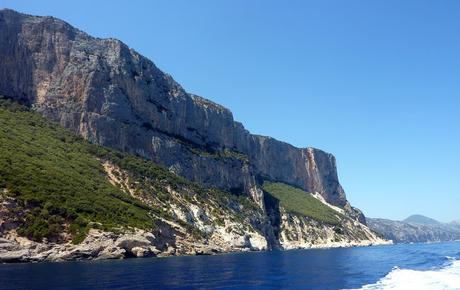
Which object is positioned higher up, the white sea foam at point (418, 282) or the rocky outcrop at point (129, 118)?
Result: the rocky outcrop at point (129, 118)

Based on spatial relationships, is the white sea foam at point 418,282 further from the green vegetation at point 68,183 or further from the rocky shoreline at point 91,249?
the green vegetation at point 68,183

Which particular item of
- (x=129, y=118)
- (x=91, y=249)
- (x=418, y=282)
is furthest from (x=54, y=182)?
(x=418, y=282)

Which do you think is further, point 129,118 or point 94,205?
point 129,118

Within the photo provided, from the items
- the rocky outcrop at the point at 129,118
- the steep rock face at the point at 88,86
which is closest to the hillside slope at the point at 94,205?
the rocky outcrop at the point at 129,118

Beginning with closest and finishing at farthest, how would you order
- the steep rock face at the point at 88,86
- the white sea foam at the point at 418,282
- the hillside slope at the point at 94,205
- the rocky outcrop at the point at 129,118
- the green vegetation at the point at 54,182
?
1. the white sea foam at the point at 418,282
2. the hillside slope at the point at 94,205
3. the green vegetation at the point at 54,182
4. the rocky outcrop at the point at 129,118
5. the steep rock face at the point at 88,86

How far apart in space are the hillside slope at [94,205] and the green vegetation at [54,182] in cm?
25

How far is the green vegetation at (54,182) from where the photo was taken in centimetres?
9381

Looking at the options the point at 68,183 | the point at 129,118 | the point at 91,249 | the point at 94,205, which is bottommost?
the point at 91,249

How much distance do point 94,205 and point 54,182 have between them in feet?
36.4

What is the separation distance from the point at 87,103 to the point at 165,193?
153ft

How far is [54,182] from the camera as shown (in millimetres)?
109250

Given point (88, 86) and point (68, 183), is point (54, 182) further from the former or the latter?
point (88, 86)

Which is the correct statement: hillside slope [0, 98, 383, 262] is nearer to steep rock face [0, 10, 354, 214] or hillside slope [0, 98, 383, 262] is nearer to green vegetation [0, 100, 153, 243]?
green vegetation [0, 100, 153, 243]

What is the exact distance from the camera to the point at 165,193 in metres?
151
